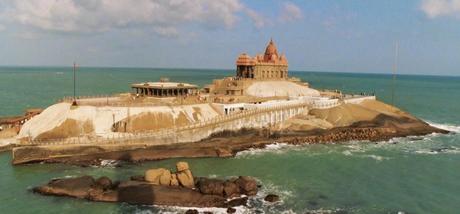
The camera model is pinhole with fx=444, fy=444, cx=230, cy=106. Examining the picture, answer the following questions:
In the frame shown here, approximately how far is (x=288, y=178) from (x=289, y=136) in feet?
68.1

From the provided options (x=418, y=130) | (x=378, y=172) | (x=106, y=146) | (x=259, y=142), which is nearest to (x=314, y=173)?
(x=378, y=172)

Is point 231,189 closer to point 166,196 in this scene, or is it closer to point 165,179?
point 166,196

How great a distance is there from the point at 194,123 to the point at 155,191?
23.6m

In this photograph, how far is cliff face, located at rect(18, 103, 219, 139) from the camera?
178 ft

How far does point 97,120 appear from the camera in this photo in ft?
184

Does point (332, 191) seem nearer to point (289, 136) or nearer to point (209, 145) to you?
point (209, 145)

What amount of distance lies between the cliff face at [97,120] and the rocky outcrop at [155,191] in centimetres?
1522

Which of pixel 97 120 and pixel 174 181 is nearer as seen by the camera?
pixel 174 181

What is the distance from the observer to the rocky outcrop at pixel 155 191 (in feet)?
120

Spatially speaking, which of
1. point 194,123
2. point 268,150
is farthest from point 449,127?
point 194,123

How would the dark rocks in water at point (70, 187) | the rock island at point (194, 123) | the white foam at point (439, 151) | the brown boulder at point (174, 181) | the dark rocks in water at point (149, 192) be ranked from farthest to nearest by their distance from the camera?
the white foam at point (439, 151)
the rock island at point (194, 123)
the brown boulder at point (174, 181)
the dark rocks in water at point (70, 187)
the dark rocks in water at point (149, 192)

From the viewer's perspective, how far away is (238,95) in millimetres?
77438

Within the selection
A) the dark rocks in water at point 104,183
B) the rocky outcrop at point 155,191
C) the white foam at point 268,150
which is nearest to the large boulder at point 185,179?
the rocky outcrop at point 155,191

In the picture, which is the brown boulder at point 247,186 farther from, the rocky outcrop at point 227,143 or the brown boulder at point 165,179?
the rocky outcrop at point 227,143
